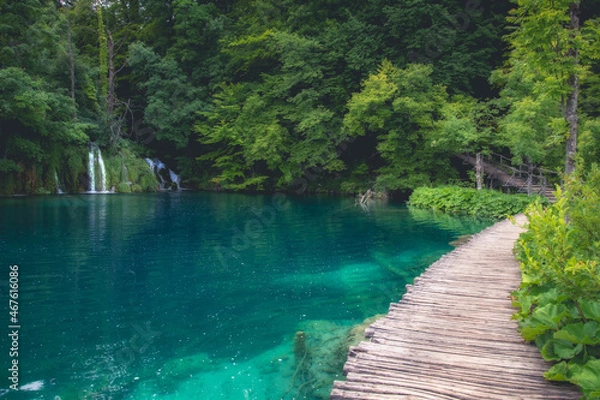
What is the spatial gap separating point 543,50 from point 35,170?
28.4m

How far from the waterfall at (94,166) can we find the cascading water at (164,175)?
454cm

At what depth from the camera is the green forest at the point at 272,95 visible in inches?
965

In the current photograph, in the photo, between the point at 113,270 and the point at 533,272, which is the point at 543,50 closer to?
the point at 533,272

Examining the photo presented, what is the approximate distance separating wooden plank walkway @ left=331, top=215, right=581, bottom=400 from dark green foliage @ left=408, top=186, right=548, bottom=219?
528 inches

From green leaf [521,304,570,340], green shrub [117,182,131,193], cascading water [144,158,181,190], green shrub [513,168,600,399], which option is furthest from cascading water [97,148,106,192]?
green leaf [521,304,570,340]

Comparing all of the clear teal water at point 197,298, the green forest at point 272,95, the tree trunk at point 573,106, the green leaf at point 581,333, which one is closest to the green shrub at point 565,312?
the green leaf at point 581,333

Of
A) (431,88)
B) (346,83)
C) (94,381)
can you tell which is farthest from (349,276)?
(346,83)

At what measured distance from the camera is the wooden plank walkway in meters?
3.53

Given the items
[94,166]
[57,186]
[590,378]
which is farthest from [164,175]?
[590,378]

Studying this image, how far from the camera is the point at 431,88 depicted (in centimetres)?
2638

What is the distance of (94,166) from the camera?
31062 mm

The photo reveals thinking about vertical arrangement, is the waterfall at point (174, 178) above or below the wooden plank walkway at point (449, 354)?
above

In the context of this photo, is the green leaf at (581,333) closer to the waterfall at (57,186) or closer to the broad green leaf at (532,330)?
the broad green leaf at (532,330)

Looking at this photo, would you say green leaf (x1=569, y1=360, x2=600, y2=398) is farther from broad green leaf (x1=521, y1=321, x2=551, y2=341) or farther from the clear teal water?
the clear teal water
